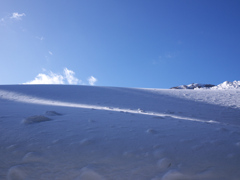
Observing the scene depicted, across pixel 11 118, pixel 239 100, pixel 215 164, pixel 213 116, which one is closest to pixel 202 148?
pixel 215 164

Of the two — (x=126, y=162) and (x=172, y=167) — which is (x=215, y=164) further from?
(x=126, y=162)

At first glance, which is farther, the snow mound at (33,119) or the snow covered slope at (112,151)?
the snow mound at (33,119)

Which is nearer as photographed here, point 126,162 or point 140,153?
point 126,162

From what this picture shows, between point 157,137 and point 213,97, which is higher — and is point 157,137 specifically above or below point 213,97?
below

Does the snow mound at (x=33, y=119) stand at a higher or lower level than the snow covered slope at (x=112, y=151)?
higher

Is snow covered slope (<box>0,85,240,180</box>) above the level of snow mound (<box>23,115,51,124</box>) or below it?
below

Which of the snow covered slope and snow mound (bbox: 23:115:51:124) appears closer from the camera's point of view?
the snow covered slope

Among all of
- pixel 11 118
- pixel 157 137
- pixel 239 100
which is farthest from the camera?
pixel 239 100

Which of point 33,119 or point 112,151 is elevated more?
point 33,119

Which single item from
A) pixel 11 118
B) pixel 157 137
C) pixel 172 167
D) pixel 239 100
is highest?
pixel 239 100

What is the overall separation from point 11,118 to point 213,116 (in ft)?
13.9

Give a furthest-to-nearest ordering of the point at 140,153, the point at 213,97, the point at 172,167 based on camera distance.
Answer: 1. the point at 213,97
2. the point at 140,153
3. the point at 172,167

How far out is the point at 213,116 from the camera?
3781mm

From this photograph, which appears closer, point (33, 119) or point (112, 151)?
point (112, 151)
